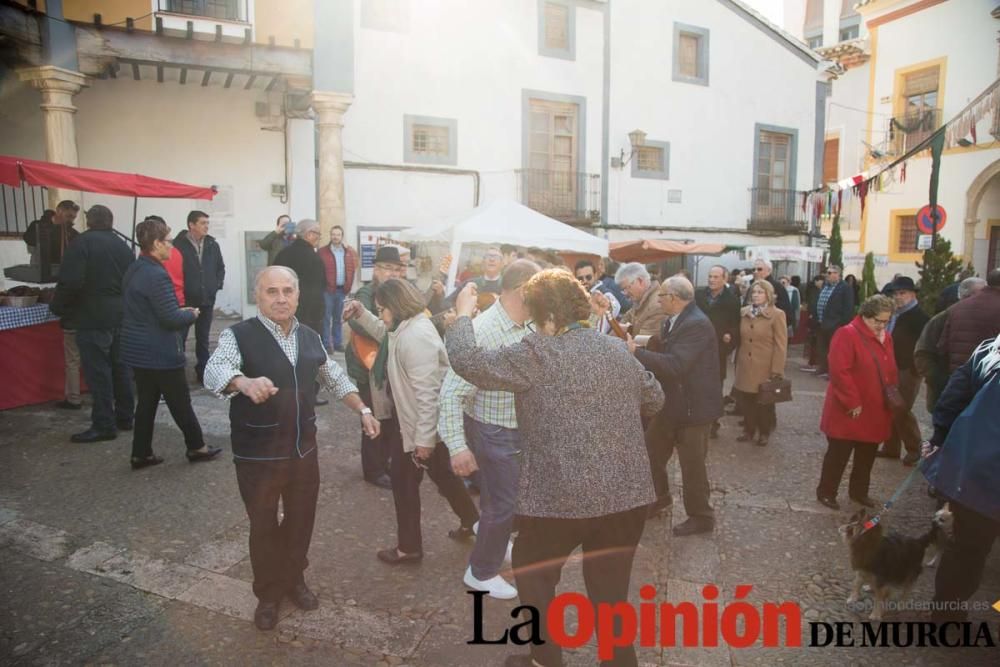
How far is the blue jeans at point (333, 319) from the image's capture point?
9.27m

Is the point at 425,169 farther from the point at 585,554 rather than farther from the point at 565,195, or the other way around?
the point at 585,554

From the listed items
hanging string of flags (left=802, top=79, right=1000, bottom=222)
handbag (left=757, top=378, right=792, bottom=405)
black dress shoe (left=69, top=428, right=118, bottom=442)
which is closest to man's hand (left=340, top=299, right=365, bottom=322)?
black dress shoe (left=69, top=428, right=118, bottom=442)

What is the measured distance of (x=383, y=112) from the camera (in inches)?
566

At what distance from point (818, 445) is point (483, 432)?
4.81 metres

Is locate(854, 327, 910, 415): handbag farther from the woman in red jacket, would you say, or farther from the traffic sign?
the traffic sign

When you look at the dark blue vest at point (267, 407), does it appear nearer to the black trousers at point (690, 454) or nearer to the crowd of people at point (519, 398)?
the crowd of people at point (519, 398)

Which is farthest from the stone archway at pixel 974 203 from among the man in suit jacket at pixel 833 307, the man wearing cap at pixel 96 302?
the man wearing cap at pixel 96 302

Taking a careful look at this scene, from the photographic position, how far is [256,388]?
296 cm

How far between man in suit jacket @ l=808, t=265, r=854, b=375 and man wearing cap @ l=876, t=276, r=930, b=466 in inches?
112

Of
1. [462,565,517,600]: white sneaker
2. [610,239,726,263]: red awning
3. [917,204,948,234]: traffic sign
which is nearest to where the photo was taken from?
[462,565,517,600]: white sneaker

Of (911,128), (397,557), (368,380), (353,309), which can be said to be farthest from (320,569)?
(911,128)

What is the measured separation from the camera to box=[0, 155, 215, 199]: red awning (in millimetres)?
6824

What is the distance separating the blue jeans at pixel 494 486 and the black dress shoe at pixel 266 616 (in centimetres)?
103

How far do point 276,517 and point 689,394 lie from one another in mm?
2718
